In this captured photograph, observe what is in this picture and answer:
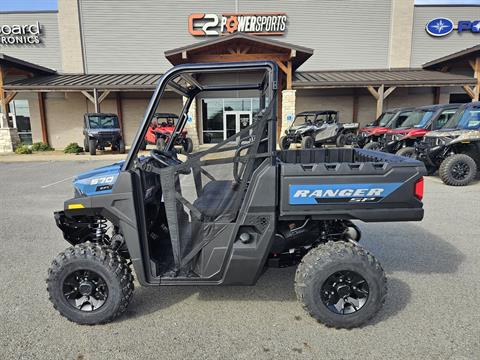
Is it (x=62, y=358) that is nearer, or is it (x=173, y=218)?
(x=62, y=358)

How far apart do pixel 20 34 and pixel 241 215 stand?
2734 centimetres

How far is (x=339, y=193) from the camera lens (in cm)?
242

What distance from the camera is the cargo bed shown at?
2402 millimetres

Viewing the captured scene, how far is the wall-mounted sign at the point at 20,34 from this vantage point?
21844 millimetres

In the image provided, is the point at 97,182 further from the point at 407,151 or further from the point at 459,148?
the point at 407,151

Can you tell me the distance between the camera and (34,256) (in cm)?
394

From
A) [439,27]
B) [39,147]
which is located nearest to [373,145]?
[439,27]

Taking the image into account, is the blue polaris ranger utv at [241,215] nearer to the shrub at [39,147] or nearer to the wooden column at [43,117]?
the shrub at [39,147]

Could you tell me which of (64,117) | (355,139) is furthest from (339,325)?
(64,117)

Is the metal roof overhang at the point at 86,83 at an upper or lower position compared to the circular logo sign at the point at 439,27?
lower

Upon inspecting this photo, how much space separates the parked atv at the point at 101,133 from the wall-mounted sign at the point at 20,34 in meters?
11.1

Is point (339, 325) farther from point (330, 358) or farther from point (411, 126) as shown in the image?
point (411, 126)

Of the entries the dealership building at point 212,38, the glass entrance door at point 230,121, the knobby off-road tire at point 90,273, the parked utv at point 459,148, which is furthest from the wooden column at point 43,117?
the parked utv at point 459,148

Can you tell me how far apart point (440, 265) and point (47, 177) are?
10.8 metres
